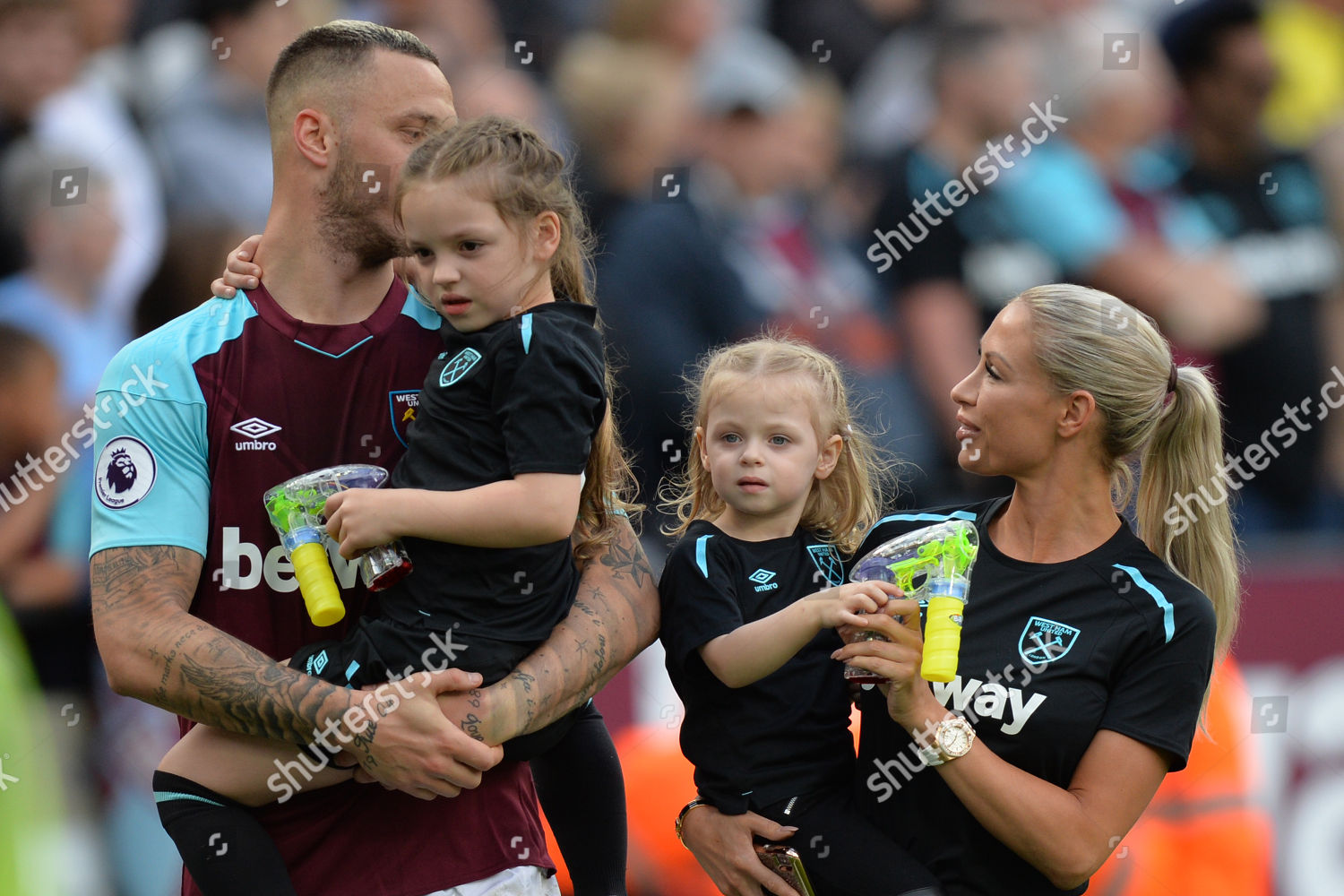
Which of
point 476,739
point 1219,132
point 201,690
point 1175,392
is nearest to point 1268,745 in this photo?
point 1175,392

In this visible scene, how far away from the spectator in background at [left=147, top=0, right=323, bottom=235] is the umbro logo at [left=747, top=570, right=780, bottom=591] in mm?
2737

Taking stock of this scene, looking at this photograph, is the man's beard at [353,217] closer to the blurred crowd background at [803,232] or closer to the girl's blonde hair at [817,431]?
the girl's blonde hair at [817,431]

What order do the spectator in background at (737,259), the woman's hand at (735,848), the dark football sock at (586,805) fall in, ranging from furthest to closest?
the spectator in background at (737,259), the dark football sock at (586,805), the woman's hand at (735,848)

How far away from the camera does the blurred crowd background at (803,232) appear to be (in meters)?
4.48

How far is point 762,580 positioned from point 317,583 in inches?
34.2

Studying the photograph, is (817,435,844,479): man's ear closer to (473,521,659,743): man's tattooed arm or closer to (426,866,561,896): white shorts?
(473,521,659,743): man's tattooed arm

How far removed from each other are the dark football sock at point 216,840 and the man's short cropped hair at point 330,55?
4.28 ft

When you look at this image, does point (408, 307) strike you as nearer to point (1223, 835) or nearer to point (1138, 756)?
point (1138, 756)

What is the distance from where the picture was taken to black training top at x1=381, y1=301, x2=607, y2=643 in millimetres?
2475

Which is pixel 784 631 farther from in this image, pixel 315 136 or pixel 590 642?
pixel 315 136

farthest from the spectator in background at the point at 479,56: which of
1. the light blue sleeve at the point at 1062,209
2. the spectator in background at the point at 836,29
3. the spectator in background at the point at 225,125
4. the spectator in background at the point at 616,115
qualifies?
the light blue sleeve at the point at 1062,209

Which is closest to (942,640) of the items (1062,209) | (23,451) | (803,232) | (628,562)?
(628,562)

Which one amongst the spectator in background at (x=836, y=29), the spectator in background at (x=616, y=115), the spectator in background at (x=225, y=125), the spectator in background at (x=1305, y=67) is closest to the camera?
the spectator in background at (x=225, y=125)

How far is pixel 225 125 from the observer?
4.94 metres
